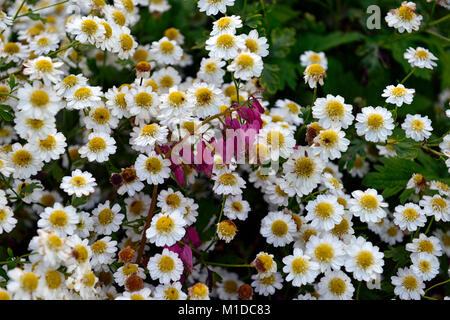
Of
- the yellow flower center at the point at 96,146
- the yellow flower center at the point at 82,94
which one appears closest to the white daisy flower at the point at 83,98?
the yellow flower center at the point at 82,94

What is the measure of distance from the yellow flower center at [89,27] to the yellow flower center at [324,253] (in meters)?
0.89

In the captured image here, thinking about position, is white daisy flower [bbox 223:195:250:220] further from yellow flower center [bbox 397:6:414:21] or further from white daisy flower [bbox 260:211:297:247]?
yellow flower center [bbox 397:6:414:21]

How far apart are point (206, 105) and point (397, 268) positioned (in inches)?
29.1

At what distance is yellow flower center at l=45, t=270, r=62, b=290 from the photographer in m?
1.23

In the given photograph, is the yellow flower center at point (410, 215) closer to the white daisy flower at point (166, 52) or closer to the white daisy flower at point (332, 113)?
the white daisy flower at point (332, 113)

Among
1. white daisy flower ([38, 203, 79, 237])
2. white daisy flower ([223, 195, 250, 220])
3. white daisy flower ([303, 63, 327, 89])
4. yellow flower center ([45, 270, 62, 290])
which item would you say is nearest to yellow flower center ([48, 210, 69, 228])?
white daisy flower ([38, 203, 79, 237])

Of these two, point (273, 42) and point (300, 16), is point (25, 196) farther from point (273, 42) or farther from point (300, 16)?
point (300, 16)

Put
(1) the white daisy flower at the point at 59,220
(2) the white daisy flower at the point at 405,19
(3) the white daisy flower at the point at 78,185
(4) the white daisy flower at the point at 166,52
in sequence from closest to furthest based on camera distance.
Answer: (1) the white daisy flower at the point at 59,220 < (3) the white daisy flower at the point at 78,185 < (2) the white daisy flower at the point at 405,19 < (4) the white daisy flower at the point at 166,52

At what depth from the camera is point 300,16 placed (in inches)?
108

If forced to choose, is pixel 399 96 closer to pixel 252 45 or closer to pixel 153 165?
pixel 252 45

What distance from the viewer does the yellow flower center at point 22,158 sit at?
4.93 ft

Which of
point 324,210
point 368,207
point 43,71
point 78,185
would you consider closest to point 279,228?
point 324,210

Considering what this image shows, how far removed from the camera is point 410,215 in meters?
1.52
